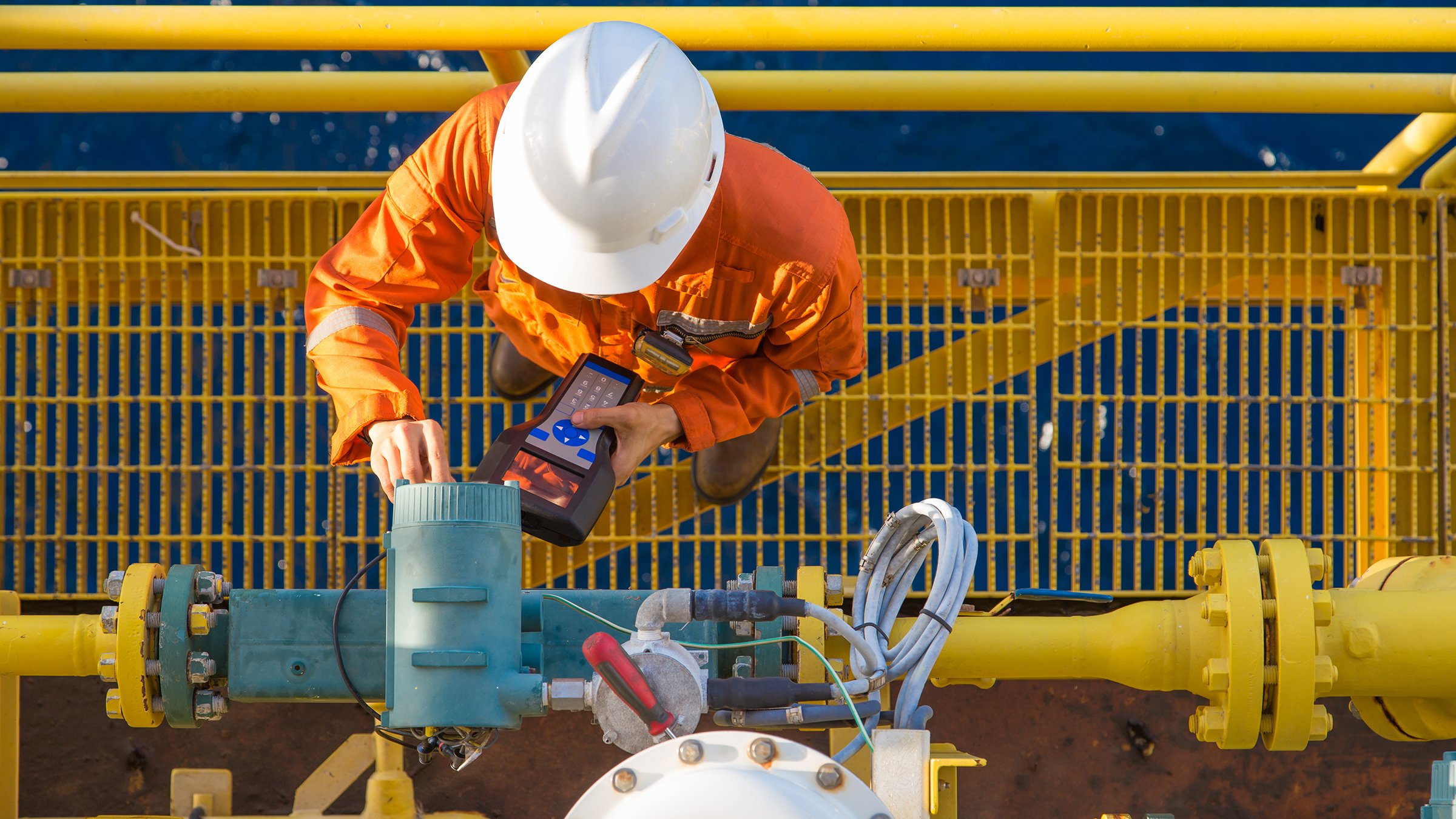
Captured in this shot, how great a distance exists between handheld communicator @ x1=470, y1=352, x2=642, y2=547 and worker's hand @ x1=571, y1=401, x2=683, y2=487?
2 centimetres

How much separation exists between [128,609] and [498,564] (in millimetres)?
662

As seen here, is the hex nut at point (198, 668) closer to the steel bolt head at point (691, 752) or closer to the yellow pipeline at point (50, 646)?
the yellow pipeline at point (50, 646)

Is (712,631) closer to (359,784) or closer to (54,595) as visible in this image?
(359,784)

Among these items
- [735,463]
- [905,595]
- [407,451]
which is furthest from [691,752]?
[735,463]

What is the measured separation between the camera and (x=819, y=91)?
2.64 meters

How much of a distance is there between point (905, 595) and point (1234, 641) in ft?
1.68

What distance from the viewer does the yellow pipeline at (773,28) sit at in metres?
2.13

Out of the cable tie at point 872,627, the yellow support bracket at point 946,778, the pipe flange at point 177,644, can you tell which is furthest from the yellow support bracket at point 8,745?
the yellow support bracket at point 946,778

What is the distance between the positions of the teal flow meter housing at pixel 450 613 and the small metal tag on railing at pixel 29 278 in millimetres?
1993

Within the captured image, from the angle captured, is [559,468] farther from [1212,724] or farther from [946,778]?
[1212,724]

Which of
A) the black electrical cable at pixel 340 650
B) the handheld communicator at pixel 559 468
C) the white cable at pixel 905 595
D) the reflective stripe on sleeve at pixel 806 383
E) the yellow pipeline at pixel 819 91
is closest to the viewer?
the white cable at pixel 905 595

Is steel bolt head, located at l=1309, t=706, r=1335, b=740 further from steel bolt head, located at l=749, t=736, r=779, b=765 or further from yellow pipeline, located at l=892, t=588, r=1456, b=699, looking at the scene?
steel bolt head, located at l=749, t=736, r=779, b=765

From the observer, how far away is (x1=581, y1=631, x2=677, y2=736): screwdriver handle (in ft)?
4.90

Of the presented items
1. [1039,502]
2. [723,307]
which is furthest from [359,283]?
[1039,502]
